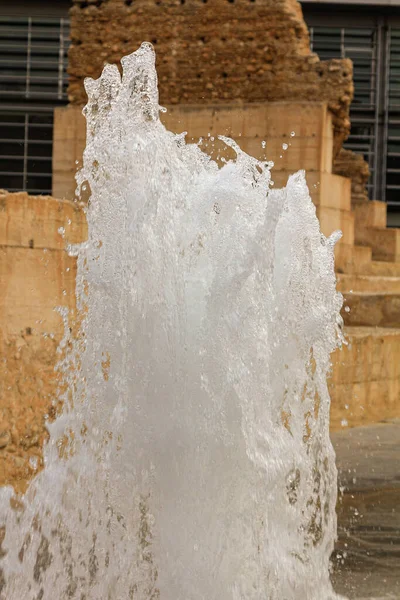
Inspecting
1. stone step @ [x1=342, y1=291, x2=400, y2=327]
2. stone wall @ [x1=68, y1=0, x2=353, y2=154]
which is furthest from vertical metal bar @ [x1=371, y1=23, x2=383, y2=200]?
stone step @ [x1=342, y1=291, x2=400, y2=327]

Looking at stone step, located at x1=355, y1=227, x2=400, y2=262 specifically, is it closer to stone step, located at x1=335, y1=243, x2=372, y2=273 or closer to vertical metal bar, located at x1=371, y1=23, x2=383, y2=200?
stone step, located at x1=335, y1=243, x2=372, y2=273

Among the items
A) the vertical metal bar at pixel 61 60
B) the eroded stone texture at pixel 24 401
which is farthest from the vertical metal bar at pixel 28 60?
the eroded stone texture at pixel 24 401

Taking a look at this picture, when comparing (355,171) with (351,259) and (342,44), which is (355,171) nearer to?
(351,259)

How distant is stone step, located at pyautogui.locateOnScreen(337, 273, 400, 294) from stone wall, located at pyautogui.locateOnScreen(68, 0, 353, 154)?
1.72 metres

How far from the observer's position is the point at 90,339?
4.73 m

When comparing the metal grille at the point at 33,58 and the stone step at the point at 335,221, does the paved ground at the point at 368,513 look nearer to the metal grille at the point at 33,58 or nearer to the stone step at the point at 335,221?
the stone step at the point at 335,221

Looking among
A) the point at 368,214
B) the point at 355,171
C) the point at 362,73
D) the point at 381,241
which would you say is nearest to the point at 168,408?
the point at 381,241

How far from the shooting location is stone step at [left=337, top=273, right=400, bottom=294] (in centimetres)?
1386

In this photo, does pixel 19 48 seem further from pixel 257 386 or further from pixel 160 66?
pixel 257 386

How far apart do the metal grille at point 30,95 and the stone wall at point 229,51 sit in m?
10.3

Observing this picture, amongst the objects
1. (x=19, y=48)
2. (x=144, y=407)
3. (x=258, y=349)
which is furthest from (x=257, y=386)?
(x=19, y=48)

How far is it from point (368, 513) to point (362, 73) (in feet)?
67.3

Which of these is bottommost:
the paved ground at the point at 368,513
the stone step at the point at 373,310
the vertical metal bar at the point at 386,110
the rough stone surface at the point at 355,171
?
the paved ground at the point at 368,513

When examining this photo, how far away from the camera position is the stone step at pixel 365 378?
9992 millimetres
